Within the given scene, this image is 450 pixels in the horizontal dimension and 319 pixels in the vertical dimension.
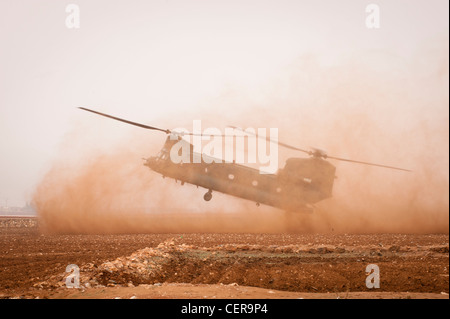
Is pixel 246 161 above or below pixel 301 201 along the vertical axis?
above

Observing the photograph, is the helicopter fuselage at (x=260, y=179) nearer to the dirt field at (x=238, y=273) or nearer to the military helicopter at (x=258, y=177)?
the military helicopter at (x=258, y=177)

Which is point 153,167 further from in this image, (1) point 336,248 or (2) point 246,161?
(1) point 336,248

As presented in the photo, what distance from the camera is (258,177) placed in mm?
24250

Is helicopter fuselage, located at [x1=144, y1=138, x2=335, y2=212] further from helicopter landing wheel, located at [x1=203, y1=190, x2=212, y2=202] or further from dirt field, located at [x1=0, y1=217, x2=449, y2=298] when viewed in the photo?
dirt field, located at [x1=0, y1=217, x2=449, y2=298]

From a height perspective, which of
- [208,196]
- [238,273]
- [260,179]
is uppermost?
[260,179]

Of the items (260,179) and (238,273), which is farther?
(260,179)

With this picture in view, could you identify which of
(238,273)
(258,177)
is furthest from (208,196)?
(238,273)

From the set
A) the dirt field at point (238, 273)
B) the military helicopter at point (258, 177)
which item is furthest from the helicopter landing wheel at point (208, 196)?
the dirt field at point (238, 273)

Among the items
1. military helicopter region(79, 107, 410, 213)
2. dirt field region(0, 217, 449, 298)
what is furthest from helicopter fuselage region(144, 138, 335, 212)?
dirt field region(0, 217, 449, 298)

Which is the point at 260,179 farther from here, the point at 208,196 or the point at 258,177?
the point at 208,196

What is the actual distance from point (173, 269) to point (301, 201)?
10.2m
